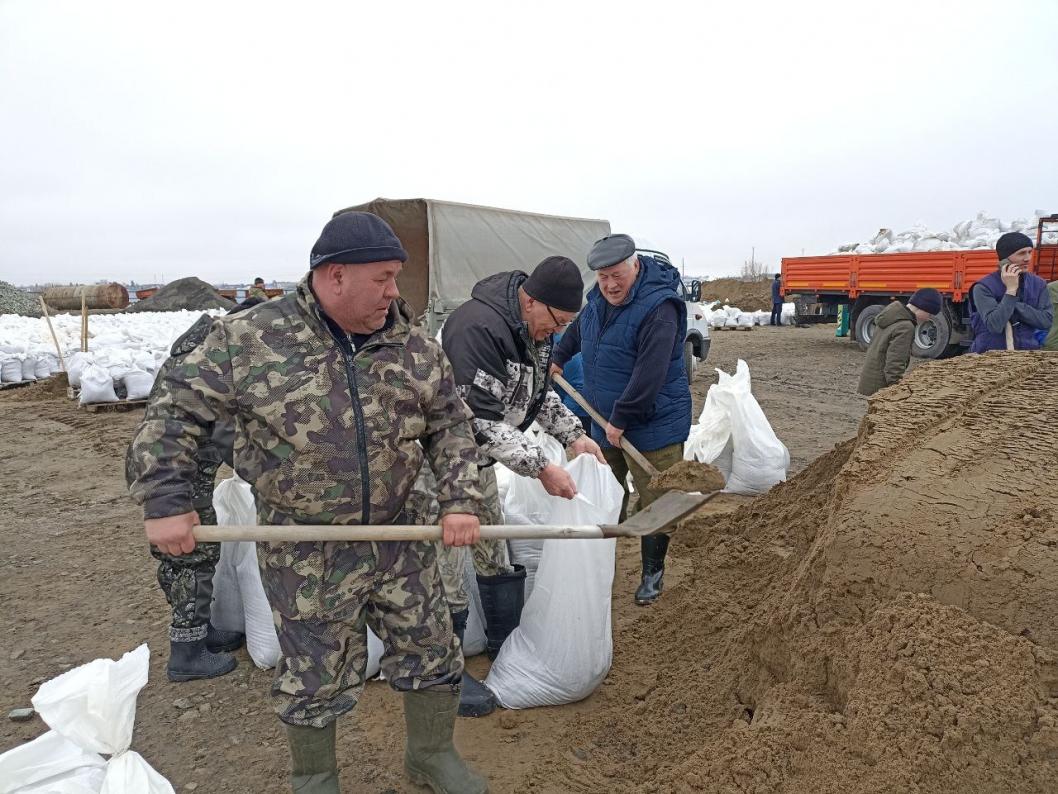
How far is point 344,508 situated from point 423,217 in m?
6.47

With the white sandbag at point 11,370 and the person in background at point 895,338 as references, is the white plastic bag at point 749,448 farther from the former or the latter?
the white sandbag at point 11,370

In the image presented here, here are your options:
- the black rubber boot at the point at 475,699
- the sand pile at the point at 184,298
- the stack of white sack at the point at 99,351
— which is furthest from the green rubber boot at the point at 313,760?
the sand pile at the point at 184,298

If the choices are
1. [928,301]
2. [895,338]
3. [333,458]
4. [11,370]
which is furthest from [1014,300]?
[11,370]

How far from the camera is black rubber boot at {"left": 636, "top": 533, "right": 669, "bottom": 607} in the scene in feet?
11.4

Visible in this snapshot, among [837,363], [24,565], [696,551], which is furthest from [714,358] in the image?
[24,565]

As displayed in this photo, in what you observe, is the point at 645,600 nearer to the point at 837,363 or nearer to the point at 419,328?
the point at 419,328

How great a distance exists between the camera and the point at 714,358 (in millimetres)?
13898

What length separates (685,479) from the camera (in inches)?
131

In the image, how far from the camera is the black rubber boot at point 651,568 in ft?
11.4

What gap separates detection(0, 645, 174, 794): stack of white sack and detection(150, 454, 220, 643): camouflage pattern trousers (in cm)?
100

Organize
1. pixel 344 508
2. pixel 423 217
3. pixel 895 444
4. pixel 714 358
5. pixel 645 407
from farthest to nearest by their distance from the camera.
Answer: pixel 714 358, pixel 423 217, pixel 645 407, pixel 895 444, pixel 344 508

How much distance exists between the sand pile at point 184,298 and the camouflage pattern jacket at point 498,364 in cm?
2316

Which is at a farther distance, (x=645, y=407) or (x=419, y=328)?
(x=645, y=407)

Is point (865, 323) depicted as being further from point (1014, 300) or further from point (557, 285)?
point (557, 285)
